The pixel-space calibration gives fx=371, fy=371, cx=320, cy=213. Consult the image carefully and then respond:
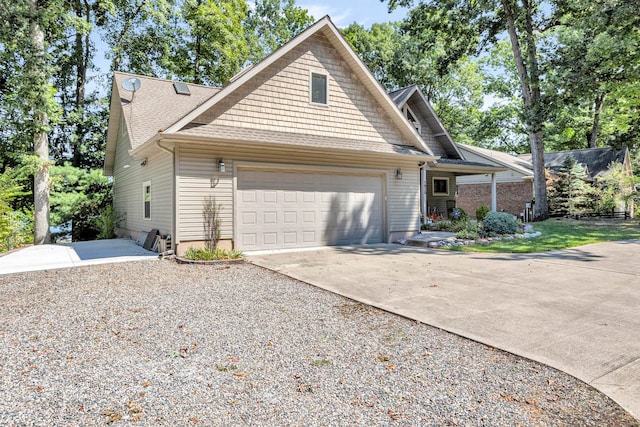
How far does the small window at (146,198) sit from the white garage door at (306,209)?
381cm

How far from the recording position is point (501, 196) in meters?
25.0

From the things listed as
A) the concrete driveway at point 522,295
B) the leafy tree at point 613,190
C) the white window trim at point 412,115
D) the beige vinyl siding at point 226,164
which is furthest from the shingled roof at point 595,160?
the beige vinyl siding at point 226,164

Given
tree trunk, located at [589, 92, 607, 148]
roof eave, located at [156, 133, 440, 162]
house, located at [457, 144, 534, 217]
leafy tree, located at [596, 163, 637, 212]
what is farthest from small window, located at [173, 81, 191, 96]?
tree trunk, located at [589, 92, 607, 148]

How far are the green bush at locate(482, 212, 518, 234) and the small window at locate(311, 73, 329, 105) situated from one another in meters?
7.16

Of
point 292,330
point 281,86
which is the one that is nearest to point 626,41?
point 281,86

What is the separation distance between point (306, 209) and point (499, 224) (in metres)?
7.08

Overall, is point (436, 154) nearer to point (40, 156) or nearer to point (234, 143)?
point (234, 143)

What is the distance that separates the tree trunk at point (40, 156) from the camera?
544 inches

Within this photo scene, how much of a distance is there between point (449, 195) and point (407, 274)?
43.1 feet

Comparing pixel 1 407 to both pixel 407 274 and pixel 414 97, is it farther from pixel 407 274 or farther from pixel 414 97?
pixel 414 97

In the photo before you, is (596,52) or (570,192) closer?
(596,52)

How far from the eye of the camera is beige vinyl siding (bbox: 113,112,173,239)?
9734mm

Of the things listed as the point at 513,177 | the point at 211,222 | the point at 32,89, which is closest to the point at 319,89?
the point at 211,222

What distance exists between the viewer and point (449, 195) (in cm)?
Result: 1908
